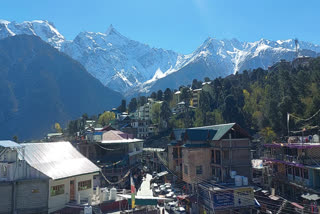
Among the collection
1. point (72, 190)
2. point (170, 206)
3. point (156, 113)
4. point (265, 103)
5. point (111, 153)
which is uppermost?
point (265, 103)

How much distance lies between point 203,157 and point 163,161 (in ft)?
62.3

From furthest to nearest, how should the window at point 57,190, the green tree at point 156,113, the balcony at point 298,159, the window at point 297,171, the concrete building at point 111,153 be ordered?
the green tree at point 156,113
the concrete building at point 111,153
the window at point 297,171
the balcony at point 298,159
the window at point 57,190

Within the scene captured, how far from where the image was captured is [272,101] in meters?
72.0

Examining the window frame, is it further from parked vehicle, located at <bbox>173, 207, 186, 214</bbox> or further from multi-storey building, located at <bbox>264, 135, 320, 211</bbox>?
multi-storey building, located at <bbox>264, 135, 320, 211</bbox>

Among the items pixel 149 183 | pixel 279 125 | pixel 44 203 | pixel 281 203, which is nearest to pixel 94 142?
pixel 149 183

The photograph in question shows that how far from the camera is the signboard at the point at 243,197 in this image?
34125mm

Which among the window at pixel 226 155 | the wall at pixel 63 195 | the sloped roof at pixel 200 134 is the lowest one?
the wall at pixel 63 195

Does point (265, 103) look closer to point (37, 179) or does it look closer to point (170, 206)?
point (170, 206)

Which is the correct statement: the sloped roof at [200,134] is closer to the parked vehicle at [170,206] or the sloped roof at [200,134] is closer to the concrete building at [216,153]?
the concrete building at [216,153]

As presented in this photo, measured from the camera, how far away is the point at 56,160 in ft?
104

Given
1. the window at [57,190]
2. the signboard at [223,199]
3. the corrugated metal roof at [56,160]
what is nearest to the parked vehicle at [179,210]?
the signboard at [223,199]

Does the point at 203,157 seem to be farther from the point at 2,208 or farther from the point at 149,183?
the point at 2,208

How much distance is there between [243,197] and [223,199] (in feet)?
8.71

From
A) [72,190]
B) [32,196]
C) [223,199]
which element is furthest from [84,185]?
[223,199]
